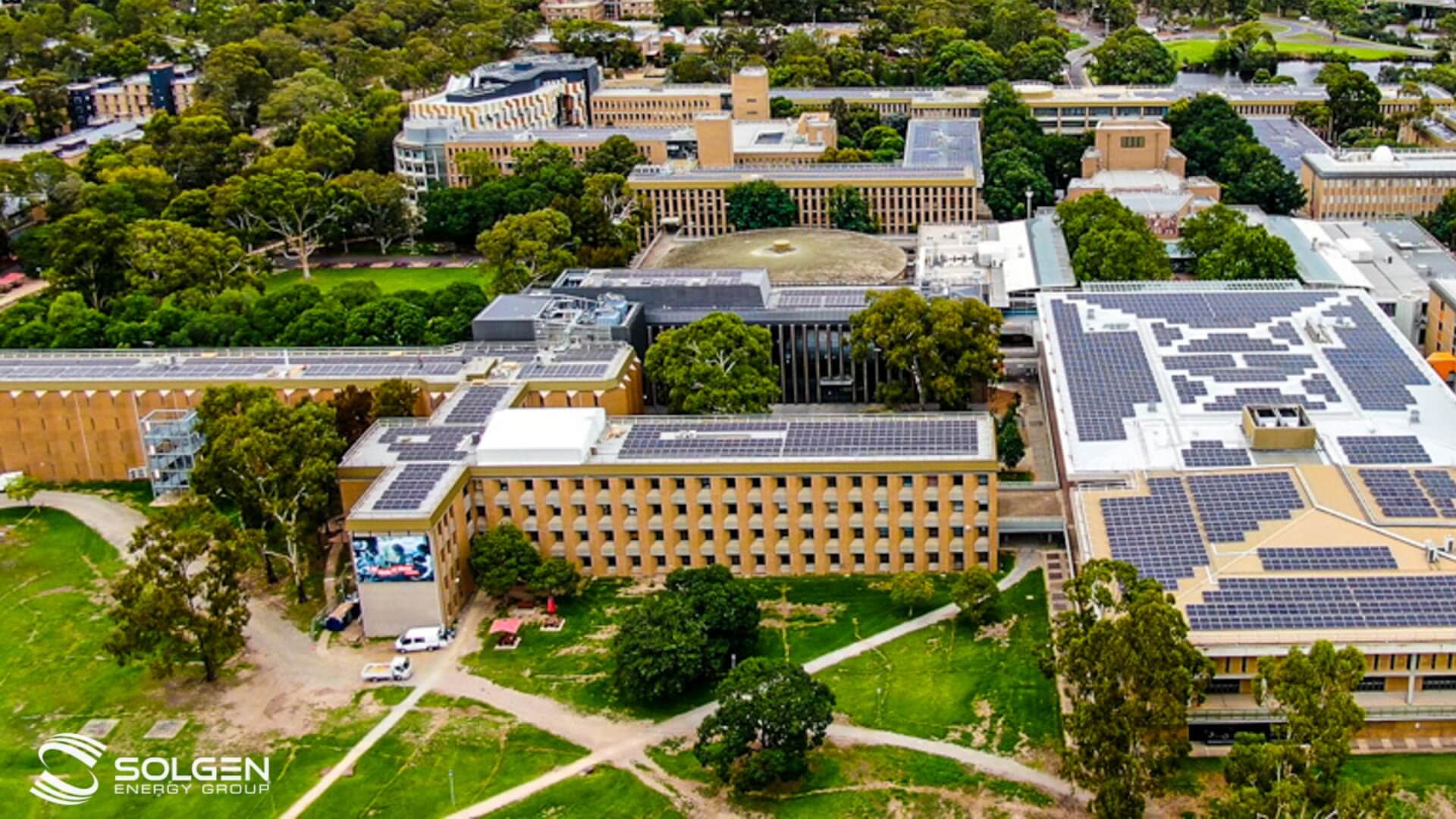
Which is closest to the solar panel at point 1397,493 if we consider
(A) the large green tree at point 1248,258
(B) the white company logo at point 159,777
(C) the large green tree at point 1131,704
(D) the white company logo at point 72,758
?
(C) the large green tree at point 1131,704

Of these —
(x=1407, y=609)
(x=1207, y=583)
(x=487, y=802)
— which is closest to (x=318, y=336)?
(x=487, y=802)

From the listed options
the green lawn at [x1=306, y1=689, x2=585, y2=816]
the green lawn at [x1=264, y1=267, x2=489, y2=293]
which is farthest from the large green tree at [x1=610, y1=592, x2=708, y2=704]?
the green lawn at [x1=264, y1=267, x2=489, y2=293]

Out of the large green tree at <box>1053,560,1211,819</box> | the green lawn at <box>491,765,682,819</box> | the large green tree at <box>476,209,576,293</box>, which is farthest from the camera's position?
the large green tree at <box>476,209,576,293</box>

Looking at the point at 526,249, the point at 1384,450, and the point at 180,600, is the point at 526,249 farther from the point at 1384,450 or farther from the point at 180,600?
the point at 1384,450

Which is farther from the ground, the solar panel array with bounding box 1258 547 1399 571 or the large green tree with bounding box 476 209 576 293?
the large green tree with bounding box 476 209 576 293

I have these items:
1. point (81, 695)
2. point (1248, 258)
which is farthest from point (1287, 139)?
point (81, 695)

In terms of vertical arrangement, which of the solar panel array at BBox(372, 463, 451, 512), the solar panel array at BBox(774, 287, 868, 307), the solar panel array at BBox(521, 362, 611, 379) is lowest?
the solar panel array at BBox(372, 463, 451, 512)

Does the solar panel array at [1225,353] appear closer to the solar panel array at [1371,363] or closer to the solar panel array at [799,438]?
the solar panel array at [1371,363]

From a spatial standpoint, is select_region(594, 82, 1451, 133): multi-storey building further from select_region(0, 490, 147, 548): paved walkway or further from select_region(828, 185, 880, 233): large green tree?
select_region(0, 490, 147, 548): paved walkway
